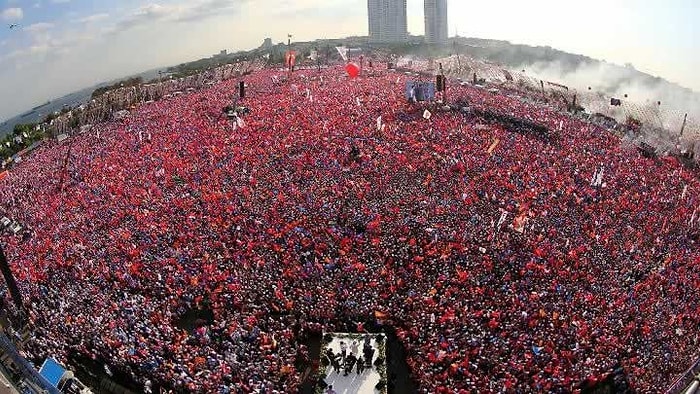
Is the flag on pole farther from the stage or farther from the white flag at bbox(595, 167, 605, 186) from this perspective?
the stage

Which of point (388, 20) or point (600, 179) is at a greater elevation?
point (388, 20)

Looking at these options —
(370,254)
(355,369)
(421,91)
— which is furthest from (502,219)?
(421,91)

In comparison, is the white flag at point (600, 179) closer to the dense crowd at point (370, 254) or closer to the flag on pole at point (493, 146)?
the dense crowd at point (370, 254)

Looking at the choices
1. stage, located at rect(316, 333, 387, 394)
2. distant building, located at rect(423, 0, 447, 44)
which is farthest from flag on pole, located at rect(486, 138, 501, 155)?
distant building, located at rect(423, 0, 447, 44)

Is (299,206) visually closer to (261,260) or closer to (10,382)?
(261,260)

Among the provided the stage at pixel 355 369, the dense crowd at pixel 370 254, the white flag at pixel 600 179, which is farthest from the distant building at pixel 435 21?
the stage at pixel 355 369

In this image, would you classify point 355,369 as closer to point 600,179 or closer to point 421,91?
point 600,179
